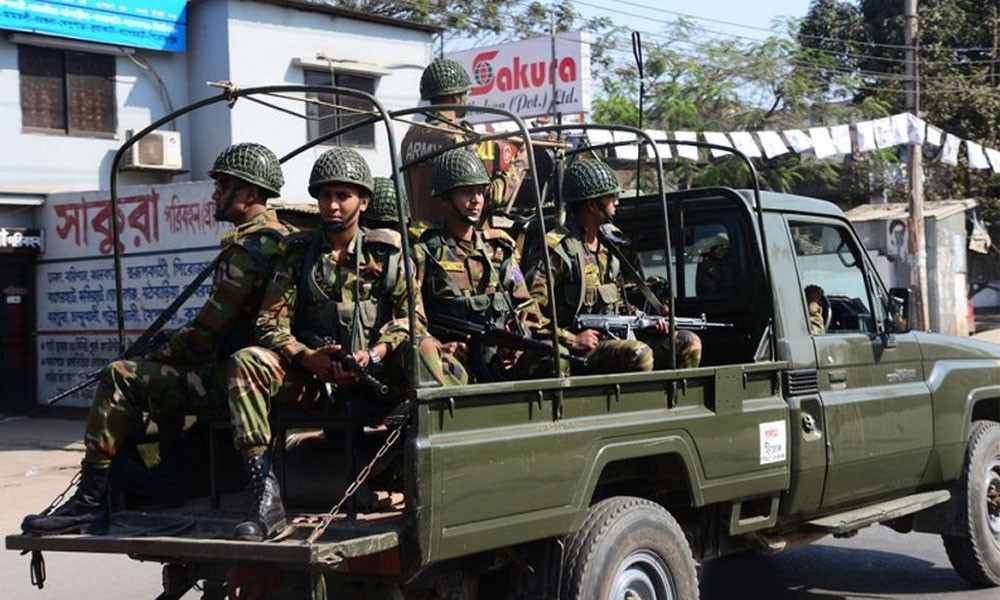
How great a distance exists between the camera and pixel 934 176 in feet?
90.8

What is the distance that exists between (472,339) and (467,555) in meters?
1.07

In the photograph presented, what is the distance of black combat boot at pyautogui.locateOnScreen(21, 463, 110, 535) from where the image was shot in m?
4.21

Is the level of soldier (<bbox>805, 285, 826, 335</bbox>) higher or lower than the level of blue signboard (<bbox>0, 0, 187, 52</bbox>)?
lower

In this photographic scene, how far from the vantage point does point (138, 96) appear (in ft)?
54.2

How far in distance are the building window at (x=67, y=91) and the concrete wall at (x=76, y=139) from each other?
0.12 meters

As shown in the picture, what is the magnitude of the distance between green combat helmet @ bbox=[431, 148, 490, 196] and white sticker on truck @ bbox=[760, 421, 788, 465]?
1598 mm

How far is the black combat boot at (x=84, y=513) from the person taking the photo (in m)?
4.21

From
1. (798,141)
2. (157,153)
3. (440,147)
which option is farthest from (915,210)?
(440,147)

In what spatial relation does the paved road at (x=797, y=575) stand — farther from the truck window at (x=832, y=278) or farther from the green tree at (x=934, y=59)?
the green tree at (x=934, y=59)

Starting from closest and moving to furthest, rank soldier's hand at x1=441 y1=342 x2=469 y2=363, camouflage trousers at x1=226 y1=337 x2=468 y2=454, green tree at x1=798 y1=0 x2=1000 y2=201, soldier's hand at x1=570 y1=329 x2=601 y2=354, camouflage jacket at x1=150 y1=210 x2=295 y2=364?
camouflage trousers at x1=226 y1=337 x2=468 y2=454, camouflage jacket at x1=150 y1=210 x2=295 y2=364, soldier's hand at x1=441 y1=342 x2=469 y2=363, soldier's hand at x1=570 y1=329 x2=601 y2=354, green tree at x1=798 y1=0 x2=1000 y2=201

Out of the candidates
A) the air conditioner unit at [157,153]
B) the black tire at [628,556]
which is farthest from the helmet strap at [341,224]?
the air conditioner unit at [157,153]

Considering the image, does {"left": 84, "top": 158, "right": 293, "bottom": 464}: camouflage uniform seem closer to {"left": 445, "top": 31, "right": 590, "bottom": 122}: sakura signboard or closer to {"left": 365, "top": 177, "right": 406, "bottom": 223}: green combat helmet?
{"left": 365, "top": 177, "right": 406, "bottom": 223}: green combat helmet

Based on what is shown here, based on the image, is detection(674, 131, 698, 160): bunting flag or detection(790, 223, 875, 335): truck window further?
detection(674, 131, 698, 160): bunting flag

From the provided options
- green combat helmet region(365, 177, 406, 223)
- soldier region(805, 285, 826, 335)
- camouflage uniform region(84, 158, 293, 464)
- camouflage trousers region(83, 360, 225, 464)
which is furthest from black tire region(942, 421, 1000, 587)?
camouflage trousers region(83, 360, 225, 464)
